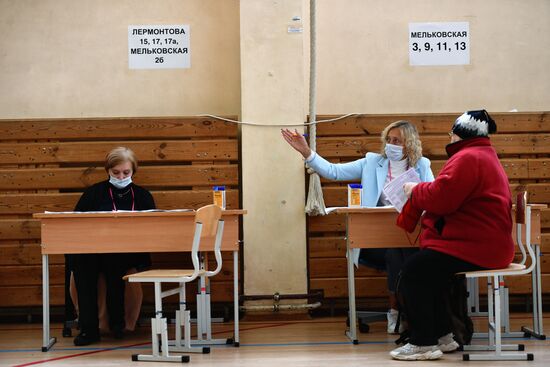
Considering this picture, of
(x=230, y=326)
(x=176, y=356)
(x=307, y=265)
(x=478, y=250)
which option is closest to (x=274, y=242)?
(x=307, y=265)

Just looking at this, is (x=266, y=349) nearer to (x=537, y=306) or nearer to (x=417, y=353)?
(x=417, y=353)

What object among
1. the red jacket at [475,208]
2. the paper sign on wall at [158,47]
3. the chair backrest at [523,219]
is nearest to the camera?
the red jacket at [475,208]

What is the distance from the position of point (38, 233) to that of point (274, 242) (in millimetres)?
1896

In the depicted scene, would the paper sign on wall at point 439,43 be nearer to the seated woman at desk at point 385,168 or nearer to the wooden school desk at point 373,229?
the seated woman at desk at point 385,168

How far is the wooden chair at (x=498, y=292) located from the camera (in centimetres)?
404

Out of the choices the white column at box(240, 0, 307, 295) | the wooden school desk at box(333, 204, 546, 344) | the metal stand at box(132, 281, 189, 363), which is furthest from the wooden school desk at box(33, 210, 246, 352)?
the white column at box(240, 0, 307, 295)

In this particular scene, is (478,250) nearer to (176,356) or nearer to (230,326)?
(176,356)

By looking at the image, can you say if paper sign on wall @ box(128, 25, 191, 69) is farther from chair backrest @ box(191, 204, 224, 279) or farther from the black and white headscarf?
the black and white headscarf

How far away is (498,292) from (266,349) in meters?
1.42

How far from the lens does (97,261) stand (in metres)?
5.27

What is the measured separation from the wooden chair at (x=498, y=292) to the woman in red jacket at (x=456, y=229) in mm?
59

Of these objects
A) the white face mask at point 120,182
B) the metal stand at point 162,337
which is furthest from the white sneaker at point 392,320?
the white face mask at point 120,182

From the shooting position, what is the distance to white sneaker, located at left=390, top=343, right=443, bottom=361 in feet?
13.4

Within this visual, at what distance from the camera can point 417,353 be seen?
411 centimetres
